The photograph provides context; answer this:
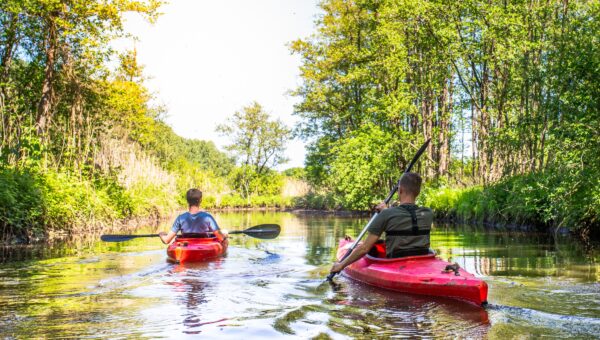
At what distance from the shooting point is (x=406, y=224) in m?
6.10

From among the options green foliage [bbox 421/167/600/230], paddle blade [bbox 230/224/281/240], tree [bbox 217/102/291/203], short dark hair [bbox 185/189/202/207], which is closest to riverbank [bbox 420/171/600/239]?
green foliage [bbox 421/167/600/230]

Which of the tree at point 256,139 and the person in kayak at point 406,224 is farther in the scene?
the tree at point 256,139

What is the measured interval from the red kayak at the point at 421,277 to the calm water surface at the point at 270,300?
0.11 m

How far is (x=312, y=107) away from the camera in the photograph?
34.0 meters

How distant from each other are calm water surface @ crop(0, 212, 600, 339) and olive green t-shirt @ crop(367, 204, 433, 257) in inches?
22.5

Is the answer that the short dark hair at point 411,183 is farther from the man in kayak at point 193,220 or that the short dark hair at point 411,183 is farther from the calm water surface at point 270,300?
the man in kayak at point 193,220

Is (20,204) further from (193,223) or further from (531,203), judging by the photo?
(531,203)

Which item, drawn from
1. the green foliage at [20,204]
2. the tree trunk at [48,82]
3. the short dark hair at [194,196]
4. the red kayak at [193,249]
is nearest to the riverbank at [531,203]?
the red kayak at [193,249]

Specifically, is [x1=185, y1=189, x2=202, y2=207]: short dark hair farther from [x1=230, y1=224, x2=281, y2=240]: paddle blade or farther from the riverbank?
the riverbank

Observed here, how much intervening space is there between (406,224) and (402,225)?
0.14 ft

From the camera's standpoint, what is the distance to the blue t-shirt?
9398 millimetres

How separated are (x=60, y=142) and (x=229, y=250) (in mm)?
7814

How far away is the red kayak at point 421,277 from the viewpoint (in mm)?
5359

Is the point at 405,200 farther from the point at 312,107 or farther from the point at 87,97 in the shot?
the point at 312,107
